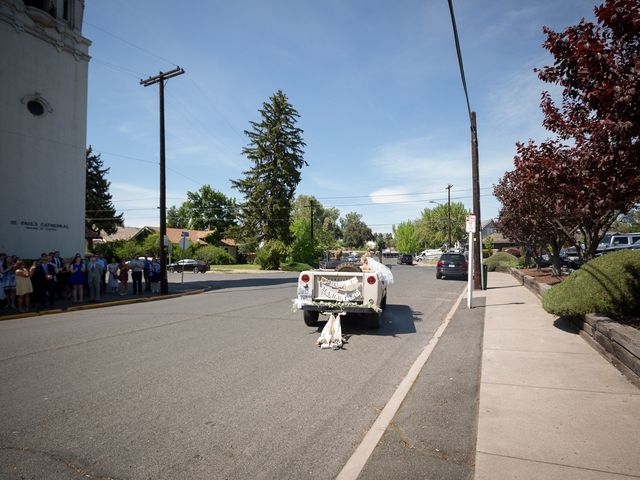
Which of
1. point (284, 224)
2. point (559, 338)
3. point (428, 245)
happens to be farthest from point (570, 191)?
point (428, 245)

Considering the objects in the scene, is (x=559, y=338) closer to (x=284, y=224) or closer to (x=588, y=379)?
(x=588, y=379)

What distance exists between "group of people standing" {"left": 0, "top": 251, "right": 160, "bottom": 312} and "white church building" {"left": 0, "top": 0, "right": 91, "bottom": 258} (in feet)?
9.83

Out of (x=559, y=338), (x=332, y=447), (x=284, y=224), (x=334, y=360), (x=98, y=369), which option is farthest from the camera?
(x=284, y=224)

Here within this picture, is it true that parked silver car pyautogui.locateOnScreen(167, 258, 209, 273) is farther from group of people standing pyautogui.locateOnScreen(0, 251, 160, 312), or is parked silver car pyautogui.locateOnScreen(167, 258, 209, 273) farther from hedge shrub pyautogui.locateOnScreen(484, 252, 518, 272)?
hedge shrub pyautogui.locateOnScreen(484, 252, 518, 272)

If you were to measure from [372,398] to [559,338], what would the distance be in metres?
4.69

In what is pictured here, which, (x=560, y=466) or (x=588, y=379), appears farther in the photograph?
(x=588, y=379)

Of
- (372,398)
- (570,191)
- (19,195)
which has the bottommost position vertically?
(372,398)

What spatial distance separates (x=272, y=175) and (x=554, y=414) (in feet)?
142

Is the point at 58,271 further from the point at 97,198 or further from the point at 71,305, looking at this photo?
the point at 97,198

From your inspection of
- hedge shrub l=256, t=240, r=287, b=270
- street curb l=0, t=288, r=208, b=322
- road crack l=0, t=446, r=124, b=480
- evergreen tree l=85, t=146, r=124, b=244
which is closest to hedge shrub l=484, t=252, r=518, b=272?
hedge shrub l=256, t=240, r=287, b=270

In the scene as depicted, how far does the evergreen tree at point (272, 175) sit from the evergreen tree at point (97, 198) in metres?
20.0

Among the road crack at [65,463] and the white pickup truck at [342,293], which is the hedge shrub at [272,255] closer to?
the white pickup truck at [342,293]

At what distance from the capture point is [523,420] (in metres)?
4.14

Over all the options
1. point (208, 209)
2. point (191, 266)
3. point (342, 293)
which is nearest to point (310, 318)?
point (342, 293)
